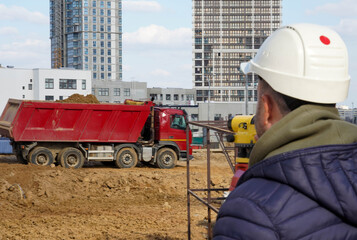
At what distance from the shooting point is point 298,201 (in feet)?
4.66

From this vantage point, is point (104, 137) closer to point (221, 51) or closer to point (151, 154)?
point (151, 154)

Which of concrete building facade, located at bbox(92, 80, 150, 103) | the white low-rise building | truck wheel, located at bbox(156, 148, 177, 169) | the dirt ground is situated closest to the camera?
the dirt ground

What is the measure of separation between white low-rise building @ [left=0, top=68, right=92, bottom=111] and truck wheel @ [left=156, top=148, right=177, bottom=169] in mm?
65881

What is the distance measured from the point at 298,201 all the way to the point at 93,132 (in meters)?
21.0

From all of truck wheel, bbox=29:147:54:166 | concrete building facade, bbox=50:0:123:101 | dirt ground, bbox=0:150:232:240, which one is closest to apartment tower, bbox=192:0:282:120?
concrete building facade, bbox=50:0:123:101

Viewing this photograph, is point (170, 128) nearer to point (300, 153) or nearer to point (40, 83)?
point (300, 153)

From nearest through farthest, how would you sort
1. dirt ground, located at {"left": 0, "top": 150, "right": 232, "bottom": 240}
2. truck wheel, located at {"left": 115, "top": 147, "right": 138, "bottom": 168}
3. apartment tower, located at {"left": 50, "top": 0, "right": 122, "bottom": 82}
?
dirt ground, located at {"left": 0, "top": 150, "right": 232, "bottom": 240}
truck wheel, located at {"left": 115, "top": 147, "right": 138, "bottom": 168}
apartment tower, located at {"left": 50, "top": 0, "right": 122, "bottom": 82}

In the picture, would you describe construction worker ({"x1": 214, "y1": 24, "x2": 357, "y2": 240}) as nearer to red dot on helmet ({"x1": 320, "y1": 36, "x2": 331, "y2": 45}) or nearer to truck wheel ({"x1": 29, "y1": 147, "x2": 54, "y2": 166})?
red dot on helmet ({"x1": 320, "y1": 36, "x2": 331, "y2": 45})

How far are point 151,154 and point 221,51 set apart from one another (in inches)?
5102

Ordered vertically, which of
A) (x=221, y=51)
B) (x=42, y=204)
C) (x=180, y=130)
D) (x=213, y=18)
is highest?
(x=213, y=18)

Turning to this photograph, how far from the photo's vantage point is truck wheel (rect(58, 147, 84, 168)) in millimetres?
21734

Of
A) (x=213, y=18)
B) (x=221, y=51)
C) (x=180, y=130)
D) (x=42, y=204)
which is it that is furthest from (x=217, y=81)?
(x=42, y=204)

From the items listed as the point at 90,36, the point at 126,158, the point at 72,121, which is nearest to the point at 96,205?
the point at 72,121

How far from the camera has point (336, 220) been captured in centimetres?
144
